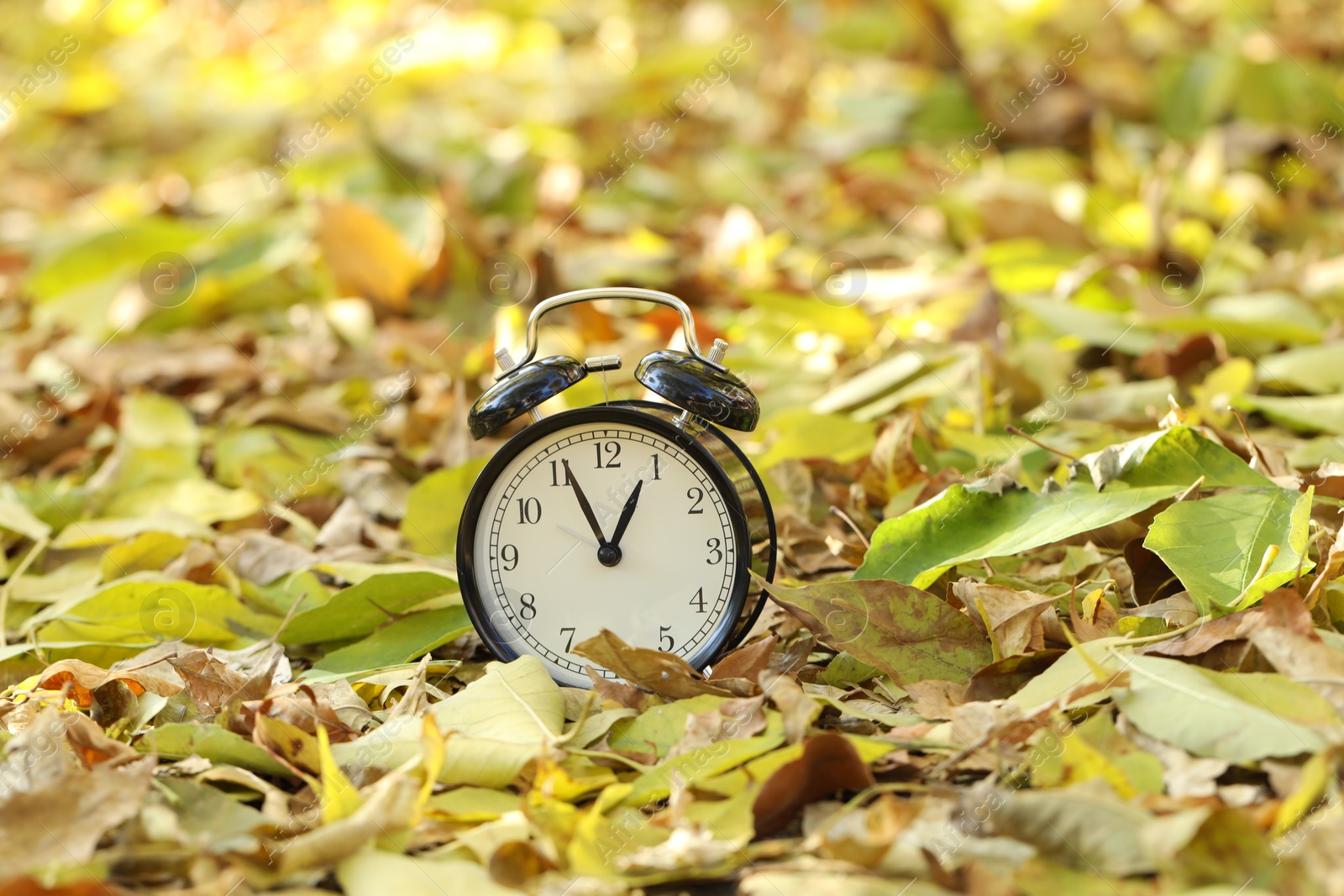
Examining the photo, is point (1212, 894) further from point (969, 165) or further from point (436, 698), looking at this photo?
point (969, 165)

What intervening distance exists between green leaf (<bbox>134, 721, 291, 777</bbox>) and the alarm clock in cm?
28

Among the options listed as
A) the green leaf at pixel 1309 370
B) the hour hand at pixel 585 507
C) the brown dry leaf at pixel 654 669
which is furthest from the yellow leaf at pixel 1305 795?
the green leaf at pixel 1309 370

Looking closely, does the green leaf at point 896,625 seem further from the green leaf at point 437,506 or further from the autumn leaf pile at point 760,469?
the green leaf at point 437,506

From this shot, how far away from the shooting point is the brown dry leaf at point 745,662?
4.47 ft

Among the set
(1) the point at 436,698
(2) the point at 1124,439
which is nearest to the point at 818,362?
(2) the point at 1124,439

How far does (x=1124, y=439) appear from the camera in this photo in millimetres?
1806

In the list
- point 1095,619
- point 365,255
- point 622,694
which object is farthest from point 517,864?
point 365,255

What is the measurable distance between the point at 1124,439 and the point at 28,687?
1.52 metres

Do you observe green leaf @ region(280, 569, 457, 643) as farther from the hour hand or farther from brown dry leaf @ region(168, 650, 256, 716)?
the hour hand

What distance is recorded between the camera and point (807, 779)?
1.15 m

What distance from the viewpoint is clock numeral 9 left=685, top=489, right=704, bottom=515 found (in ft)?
4.58

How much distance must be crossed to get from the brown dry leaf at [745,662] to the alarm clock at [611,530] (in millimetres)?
27

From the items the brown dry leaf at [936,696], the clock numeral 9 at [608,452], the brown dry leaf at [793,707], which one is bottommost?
the brown dry leaf at [936,696]

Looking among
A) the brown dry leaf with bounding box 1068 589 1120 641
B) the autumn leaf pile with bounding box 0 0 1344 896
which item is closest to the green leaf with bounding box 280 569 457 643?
the autumn leaf pile with bounding box 0 0 1344 896
